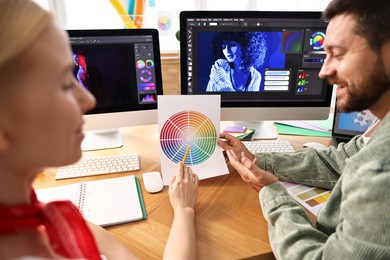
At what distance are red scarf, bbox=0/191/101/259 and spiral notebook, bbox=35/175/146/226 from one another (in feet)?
1.07

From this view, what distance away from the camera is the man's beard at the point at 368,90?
74cm

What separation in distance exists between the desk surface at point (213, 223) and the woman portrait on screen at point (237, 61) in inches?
15.5

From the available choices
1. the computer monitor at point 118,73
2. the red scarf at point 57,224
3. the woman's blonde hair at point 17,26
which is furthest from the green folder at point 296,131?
the woman's blonde hair at point 17,26

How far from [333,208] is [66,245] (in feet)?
2.04

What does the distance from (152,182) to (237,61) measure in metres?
0.59

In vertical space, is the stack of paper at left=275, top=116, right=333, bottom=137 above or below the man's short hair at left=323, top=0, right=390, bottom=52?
below

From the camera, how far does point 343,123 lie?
1.36 meters

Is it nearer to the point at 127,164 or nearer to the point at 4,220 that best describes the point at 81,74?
the point at 127,164

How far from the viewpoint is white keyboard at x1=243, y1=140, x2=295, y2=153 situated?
127cm

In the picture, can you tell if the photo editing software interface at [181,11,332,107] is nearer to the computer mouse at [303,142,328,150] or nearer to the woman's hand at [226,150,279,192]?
the computer mouse at [303,142,328,150]

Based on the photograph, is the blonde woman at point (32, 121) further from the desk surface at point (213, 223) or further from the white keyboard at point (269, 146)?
the white keyboard at point (269, 146)

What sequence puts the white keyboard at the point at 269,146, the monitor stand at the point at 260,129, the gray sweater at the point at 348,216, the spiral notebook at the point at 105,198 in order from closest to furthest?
1. the gray sweater at the point at 348,216
2. the spiral notebook at the point at 105,198
3. the white keyboard at the point at 269,146
4. the monitor stand at the point at 260,129

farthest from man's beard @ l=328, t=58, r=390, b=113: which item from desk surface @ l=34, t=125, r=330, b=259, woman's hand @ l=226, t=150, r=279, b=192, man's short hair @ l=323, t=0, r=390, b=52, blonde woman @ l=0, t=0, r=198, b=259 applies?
blonde woman @ l=0, t=0, r=198, b=259

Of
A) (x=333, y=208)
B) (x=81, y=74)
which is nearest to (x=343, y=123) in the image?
(x=333, y=208)
